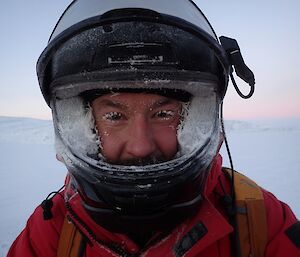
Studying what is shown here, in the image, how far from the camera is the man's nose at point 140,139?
1294 mm

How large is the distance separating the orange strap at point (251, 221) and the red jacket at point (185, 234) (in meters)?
0.04

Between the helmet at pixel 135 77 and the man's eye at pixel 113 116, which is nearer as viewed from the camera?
the helmet at pixel 135 77

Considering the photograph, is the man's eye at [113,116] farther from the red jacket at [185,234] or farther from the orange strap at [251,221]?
the orange strap at [251,221]

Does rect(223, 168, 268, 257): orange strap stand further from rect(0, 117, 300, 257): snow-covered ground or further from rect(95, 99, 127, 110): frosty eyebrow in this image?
rect(0, 117, 300, 257): snow-covered ground

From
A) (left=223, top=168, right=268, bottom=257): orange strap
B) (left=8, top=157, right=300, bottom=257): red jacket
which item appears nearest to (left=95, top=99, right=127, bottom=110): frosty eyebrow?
(left=8, top=157, right=300, bottom=257): red jacket

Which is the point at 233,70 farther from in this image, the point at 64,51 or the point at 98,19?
the point at 64,51

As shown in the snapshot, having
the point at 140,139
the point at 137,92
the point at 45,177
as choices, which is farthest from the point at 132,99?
the point at 45,177

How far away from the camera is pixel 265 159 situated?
847 centimetres

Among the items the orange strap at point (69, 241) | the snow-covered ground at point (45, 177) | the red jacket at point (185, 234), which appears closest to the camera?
the red jacket at point (185, 234)

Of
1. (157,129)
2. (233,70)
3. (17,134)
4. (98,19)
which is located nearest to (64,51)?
(98,19)

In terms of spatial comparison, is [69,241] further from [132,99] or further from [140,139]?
[132,99]

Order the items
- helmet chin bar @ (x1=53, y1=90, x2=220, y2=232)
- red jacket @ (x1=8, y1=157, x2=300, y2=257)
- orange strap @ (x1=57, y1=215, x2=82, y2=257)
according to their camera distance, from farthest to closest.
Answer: orange strap @ (x1=57, y1=215, x2=82, y2=257) → red jacket @ (x1=8, y1=157, x2=300, y2=257) → helmet chin bar @ (x1=53, y1=90, x2=220, y2=232)

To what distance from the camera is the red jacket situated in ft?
4.39

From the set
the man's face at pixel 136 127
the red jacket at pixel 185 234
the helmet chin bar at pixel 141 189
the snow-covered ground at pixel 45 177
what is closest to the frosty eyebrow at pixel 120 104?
the man's face at pixel 136 127
